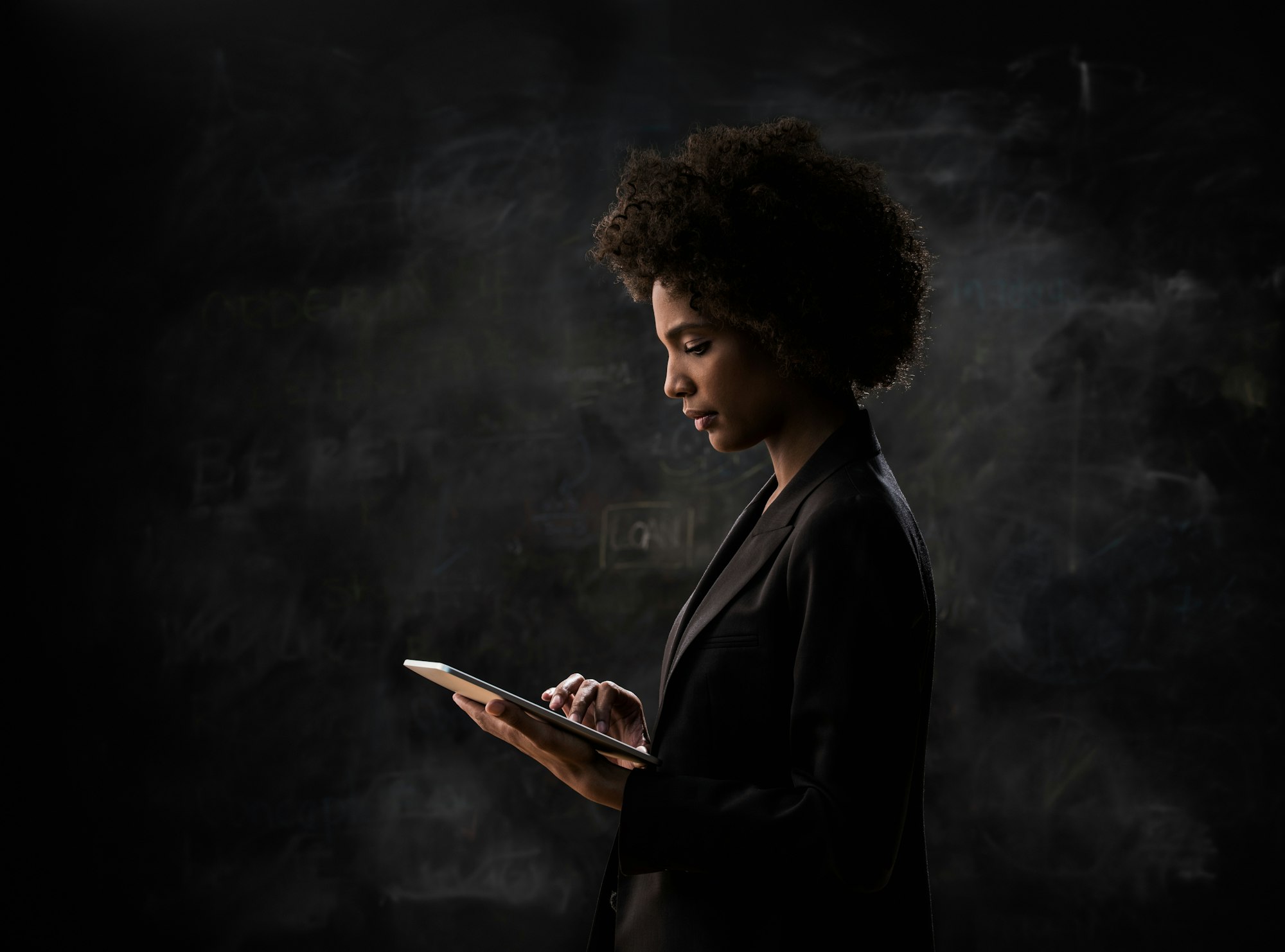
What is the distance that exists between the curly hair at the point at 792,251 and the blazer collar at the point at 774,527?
8 centimetres

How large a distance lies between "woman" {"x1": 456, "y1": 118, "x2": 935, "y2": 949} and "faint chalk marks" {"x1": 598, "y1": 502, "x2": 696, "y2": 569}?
1585 mm

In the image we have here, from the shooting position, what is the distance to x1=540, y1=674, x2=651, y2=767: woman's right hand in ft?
3.91

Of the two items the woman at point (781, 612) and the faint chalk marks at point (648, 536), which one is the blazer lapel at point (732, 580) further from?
the faint chalk marks at point (648, 536)

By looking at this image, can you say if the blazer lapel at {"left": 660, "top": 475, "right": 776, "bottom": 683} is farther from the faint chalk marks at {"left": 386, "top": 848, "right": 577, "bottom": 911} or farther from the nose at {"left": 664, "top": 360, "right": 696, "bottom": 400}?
the faint chalk marks at {"left": 386, "top": 848, "right": 577, "bottom": 911}

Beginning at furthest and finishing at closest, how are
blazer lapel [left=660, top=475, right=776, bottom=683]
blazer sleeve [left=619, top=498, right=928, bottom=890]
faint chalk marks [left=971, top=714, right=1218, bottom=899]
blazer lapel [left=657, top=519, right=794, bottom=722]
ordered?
faint chalk marks [left=971, top=714, right=1218, bottom=899]
blazer lapel [left=660, top=475, right=776, bottom=683]
blazer lapel [left=657, top=519, right=794, bottom=722]
blazer sleeve [left=619, top=498, right=928, bottom=890]

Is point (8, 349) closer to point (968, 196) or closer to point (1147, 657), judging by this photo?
point (968, 196)

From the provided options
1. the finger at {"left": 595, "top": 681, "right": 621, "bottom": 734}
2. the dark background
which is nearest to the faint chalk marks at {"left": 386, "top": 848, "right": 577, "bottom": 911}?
the dark background

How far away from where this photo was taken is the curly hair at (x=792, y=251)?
1076 millimetres

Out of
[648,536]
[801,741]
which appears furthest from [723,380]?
[648,536]

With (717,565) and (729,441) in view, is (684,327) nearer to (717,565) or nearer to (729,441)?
(729,441)

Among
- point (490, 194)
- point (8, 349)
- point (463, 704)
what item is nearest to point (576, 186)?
point (490, 194)

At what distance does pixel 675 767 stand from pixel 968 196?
7.38ft

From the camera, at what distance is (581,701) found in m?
1.19

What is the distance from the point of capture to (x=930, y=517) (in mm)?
Result: 2809
